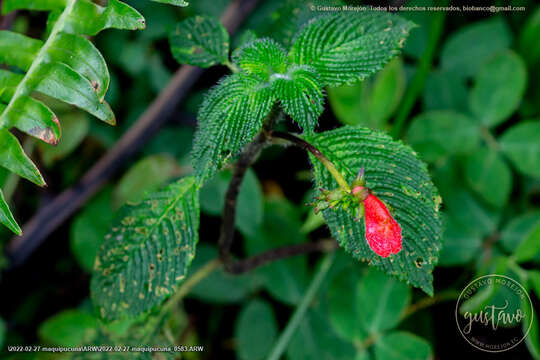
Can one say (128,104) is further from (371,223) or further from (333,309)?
(371,223)

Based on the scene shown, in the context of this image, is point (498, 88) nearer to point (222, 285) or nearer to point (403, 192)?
point (403, 192)

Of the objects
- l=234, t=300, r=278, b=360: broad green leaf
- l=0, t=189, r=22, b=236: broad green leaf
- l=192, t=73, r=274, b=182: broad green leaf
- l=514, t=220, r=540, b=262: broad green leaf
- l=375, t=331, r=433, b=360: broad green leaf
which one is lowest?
l=234, t=300, r=278, b=360: broad green leaf

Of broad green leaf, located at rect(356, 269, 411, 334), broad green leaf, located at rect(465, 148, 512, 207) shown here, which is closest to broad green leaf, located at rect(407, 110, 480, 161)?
broad green leaf, located at rect(465, 148, 512, 207)

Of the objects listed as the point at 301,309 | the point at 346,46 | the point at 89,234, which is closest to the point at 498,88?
the point at 346,46

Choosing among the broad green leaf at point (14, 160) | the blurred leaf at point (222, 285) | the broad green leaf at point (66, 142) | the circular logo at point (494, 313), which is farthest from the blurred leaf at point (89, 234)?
the circular logo at point (494, 313)

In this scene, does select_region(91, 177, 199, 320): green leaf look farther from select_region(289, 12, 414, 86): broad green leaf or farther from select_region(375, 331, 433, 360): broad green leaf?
select_region(375, 331, 433, 360): broad green leaf

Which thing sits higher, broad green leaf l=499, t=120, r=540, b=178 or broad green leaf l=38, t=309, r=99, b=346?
broad green leaf l=499, t=120, r=540, b=178

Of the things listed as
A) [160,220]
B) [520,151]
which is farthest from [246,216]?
[520,151]
